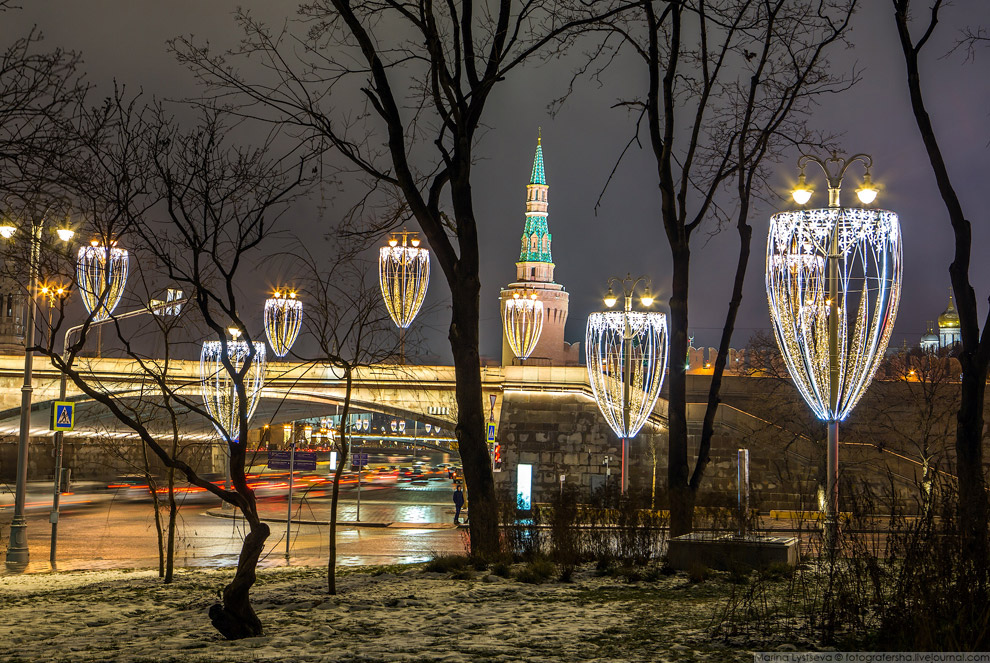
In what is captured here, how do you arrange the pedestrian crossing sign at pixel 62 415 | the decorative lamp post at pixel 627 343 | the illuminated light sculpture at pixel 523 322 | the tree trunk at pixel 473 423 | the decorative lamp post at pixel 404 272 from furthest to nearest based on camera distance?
the illuminated light sculpture at pixel 523 322
the decorative lamp post at pixel 404 272
the decorative lamp post at pixel 627 343
the pedestrian crossing sign at pixel 62 415
the tree trunk at pixel 473 423

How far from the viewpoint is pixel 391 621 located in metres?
8.64

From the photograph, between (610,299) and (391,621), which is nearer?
(391,621)

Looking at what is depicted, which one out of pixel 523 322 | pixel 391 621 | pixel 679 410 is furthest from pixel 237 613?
pixel 523 322

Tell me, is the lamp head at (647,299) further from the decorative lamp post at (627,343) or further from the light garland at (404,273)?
the light garland at (404,273)

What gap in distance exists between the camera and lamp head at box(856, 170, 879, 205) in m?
16.9

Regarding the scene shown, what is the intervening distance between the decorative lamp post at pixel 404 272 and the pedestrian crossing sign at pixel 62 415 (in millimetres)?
20928

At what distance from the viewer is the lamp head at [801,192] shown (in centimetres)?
1697

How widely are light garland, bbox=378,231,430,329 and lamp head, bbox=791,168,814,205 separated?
26.3 m

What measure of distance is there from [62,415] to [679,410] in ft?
46.5

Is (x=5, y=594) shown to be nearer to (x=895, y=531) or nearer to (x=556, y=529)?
(x=556, y=529)

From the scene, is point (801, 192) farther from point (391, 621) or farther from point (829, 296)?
point (391, 621)

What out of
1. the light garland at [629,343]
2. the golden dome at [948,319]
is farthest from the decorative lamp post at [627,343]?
the golden dome at [948,319]

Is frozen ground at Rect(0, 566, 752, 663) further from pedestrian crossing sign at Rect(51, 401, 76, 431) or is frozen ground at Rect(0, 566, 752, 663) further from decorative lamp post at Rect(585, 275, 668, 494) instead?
decorative lamp post at Rect(585, 275, 668, 494)

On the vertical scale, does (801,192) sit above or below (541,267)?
below
